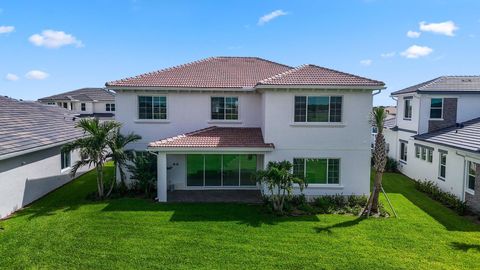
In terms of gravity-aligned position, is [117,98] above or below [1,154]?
above

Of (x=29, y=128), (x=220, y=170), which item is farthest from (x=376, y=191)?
(x=29, y=128)

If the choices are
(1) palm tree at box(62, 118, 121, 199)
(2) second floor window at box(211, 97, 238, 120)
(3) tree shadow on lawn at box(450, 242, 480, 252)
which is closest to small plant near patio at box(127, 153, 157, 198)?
(1) palm tree at box(62, 118, 121, 199)

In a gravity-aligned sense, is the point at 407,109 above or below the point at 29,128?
above

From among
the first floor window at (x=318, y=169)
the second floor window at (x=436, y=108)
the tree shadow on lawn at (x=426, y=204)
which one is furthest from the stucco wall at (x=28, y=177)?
the second floor window at (x=436, y=108)

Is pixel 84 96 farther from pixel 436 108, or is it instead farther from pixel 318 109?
pixel 436 108

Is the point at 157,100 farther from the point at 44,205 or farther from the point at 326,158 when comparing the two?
the point at 326,158

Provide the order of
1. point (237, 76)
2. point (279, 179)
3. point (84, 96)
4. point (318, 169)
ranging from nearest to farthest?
point (279, 179) < point (318, 169) < point (237, 76) < point (84, 96)

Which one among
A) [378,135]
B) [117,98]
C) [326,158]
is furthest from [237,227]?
[117,98]
